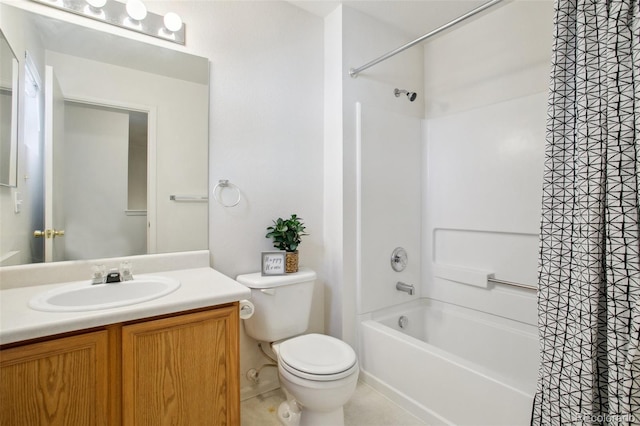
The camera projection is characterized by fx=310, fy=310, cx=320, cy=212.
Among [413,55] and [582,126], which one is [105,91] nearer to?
[582,126]

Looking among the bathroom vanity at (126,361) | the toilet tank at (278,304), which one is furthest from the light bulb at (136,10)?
the toilet tank at (278,304)

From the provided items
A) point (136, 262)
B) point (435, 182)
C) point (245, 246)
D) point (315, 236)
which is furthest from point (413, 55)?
point (136, 262)

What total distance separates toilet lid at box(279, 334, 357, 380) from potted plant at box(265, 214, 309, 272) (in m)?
0.42

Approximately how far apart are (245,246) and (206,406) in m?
0.87

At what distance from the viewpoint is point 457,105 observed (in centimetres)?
239

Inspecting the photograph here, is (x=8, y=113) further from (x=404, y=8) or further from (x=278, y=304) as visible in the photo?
(x=404, y=8)

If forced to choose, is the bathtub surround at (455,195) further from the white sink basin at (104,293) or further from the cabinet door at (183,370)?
the white sink basin at (104,293)

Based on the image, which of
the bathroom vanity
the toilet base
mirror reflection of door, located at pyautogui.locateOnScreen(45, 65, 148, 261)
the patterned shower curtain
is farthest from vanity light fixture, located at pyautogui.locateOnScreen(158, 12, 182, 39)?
the toilet base

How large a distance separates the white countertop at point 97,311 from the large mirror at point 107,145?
0.85 ft

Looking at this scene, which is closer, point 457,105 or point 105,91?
point 105,91

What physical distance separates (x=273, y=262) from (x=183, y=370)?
29.1 inches

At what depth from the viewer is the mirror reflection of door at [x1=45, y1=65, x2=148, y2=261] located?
141cm

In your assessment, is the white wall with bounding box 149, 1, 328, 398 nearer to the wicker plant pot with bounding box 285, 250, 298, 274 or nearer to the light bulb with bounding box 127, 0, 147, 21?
the light bulb with bounding box 127, 0, 147, 21

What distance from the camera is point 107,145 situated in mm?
1516
